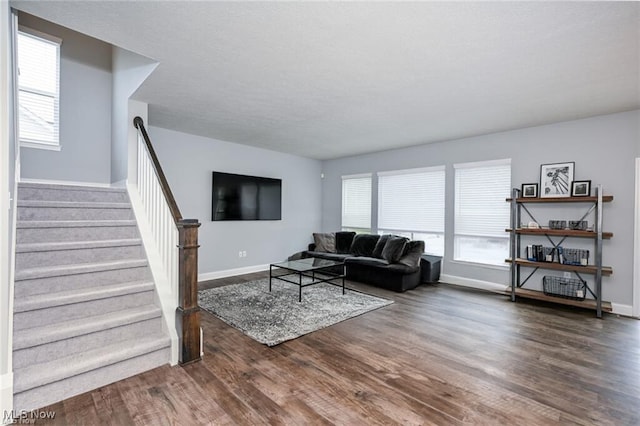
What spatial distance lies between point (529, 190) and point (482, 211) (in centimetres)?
76

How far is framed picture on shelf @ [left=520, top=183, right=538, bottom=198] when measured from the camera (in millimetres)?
4449

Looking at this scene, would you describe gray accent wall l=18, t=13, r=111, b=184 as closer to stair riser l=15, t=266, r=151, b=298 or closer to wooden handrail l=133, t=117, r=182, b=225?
wooden handrail l=133, t=117, r=182, b=225

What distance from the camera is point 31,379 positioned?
1859 mm

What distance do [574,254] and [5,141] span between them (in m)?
5.83

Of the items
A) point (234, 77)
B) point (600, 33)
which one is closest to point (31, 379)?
point (234, 77)

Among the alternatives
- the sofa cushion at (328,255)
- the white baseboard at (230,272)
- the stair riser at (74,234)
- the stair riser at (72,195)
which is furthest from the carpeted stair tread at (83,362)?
the sofa cushion at (328,255)

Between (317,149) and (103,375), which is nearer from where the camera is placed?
(103,375)

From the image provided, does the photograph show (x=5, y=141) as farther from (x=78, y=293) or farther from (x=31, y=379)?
(x=31, y=379)

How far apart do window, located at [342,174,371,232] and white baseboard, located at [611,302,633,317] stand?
3988 mm

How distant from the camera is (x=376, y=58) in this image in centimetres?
252

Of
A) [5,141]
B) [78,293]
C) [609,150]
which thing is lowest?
[78,293]

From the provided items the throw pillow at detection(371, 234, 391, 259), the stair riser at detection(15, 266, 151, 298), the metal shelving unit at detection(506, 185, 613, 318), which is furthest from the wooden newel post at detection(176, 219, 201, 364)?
the metal shelving unit at detection(506, 185, 613, 318)

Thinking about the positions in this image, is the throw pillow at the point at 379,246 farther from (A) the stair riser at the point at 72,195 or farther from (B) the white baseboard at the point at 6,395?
(B) the white baseboard at the point at 6,395

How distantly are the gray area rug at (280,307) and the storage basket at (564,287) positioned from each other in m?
2.28
